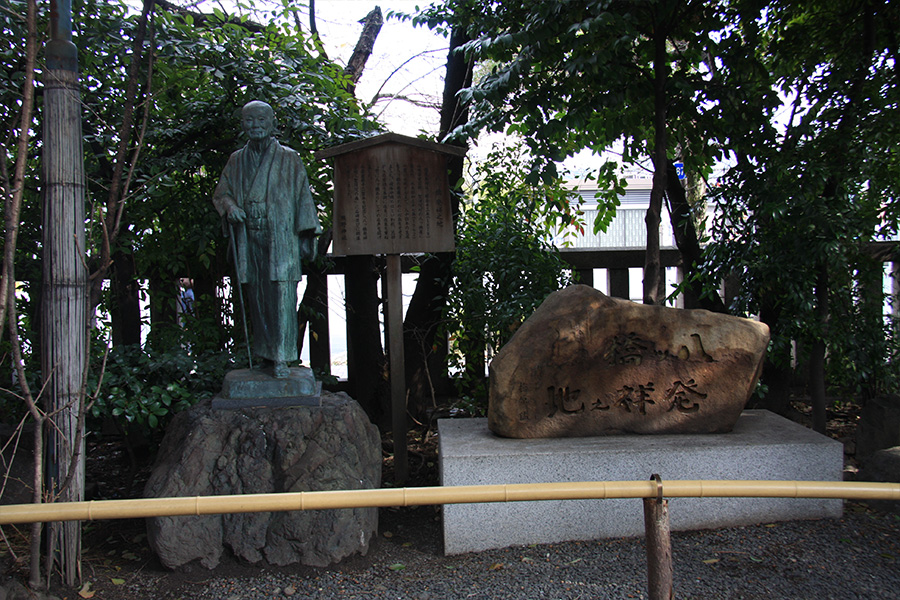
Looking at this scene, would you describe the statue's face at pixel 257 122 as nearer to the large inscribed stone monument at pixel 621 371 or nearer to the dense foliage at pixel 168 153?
the dense foliage at pixel 168 153

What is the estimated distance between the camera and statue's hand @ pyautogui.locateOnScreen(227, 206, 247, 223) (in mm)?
3602

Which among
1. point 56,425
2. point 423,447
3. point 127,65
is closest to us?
point 56,425

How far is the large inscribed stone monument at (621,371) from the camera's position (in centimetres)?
371

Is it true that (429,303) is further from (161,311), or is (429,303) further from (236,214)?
(236,214)

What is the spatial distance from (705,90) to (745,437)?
2.14 m

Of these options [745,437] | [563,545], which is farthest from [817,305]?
[563,545]

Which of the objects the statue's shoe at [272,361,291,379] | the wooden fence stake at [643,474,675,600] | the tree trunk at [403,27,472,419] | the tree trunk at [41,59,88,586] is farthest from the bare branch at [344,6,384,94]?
the wooden fence stake at [643,474,675,600]

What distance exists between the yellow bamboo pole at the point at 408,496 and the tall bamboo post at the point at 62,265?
995 millimetres

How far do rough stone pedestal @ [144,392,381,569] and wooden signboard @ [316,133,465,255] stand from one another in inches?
45.0

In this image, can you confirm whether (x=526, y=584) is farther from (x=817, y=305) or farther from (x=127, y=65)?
(x=127, y=65)

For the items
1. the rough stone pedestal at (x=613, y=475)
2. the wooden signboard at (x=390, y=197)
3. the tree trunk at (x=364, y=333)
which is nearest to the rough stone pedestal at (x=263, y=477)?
the rough stone pedestal at (x=613, y=475)

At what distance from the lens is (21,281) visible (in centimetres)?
482

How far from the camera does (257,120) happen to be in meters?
3.59

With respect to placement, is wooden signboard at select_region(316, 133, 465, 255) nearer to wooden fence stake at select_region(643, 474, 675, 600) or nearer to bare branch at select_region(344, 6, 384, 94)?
wooden fence stake at select_region(643, 474, 675, 600)
